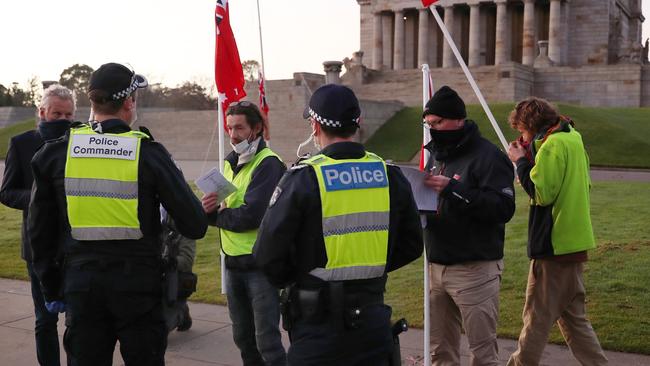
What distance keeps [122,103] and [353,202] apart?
1397mm

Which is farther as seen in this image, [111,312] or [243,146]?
[243,146]

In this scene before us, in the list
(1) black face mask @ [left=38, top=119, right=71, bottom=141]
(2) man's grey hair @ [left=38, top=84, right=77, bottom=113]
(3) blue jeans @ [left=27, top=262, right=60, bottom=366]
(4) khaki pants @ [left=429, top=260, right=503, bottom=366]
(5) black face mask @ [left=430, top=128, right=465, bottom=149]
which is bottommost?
(3) blue jeans @ [left=27, top=262, right=60, bottom=366]

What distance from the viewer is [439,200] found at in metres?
4.54

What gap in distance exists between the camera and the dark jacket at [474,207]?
14.4 ft

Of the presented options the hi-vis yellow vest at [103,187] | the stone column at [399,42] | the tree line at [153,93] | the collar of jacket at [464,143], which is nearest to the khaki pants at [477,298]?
the collar of jacket at [464,143]

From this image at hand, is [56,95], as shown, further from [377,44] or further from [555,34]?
[377,44]

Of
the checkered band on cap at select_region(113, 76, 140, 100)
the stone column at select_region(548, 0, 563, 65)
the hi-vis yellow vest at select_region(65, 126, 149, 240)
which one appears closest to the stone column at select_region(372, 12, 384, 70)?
the stone column at select_region(548, 0, 563, 65)

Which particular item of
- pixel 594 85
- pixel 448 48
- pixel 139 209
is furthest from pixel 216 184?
pixel 448 48

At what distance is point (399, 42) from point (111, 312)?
53.8 metres

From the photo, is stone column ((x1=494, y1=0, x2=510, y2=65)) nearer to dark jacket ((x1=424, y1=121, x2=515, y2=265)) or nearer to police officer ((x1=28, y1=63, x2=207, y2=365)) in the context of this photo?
dark jacket ((x1=424, y1=121, x2=515, y2=265))

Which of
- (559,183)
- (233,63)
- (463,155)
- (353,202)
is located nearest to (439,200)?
(463,155)

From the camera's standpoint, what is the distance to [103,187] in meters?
3.73

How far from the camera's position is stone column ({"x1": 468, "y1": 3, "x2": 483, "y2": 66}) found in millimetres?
52750

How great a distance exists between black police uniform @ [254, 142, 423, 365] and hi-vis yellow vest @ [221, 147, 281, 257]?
1.29 m
